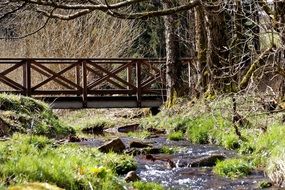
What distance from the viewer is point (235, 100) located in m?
7.99

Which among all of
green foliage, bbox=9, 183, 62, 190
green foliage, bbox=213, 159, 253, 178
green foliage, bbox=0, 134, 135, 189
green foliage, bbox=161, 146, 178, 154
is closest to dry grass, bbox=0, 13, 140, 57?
green foliage, bbox=161, 146, 178, 154

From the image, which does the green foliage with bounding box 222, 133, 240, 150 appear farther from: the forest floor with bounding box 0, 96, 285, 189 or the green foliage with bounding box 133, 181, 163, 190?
the green foliage with bounding box 133, 181, 163, 190

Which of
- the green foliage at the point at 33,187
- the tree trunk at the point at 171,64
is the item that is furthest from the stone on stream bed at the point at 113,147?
the tree trunk at the point at 171,64

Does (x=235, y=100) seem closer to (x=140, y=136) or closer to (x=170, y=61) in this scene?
(x=140, y=136)

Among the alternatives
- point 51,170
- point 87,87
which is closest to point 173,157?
point 51,170

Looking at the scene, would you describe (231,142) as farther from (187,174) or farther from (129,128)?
(129,128)

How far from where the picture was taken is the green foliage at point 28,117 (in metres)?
9.50

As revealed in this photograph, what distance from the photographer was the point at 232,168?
23.2ft

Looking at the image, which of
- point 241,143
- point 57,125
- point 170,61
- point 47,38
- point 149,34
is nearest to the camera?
point 241,143

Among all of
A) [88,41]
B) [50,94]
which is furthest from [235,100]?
[88,41]

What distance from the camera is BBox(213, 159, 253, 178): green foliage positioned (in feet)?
22.9

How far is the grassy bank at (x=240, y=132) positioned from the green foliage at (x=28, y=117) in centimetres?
214

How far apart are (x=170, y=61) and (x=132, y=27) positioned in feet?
24.6

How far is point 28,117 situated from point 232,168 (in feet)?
14.4
